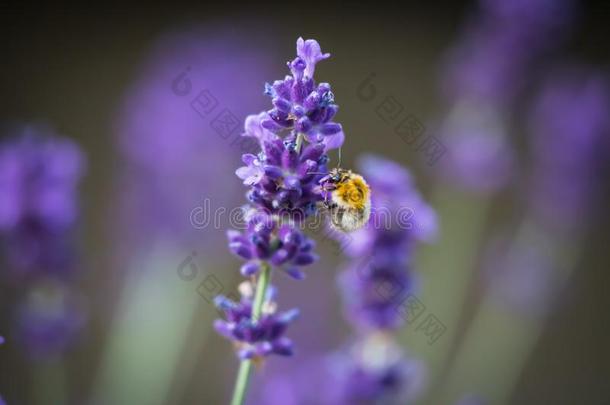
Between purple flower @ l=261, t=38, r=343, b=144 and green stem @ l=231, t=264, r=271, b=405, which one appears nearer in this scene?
green stem @ l=231, t=264, r=271, b=405

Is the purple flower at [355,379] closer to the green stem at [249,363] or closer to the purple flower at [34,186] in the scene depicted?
the green stem at [249,363]

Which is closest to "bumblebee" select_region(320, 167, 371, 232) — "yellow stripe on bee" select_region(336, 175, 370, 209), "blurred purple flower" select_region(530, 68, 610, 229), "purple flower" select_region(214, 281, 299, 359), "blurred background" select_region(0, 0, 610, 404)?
"yellow stripe on bee" select_region(336, 175, 370, 209)

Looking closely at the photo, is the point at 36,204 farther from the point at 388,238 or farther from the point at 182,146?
the point at 388,238

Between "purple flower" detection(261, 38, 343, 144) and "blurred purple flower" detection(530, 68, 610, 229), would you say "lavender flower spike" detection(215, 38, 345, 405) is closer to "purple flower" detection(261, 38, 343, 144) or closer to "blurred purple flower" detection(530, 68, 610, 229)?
"purple flower" detection(261, 38, 343, 144)

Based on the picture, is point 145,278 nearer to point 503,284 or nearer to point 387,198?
point 387,198

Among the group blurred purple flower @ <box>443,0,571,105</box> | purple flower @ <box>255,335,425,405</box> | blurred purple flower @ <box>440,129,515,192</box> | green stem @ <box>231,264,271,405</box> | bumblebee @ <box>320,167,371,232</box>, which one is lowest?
purple flower @ <box>255,335,425,405</box>

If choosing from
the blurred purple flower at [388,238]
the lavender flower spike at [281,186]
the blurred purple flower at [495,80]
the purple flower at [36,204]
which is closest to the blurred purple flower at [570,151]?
the blurred purple flower at [495,80]
